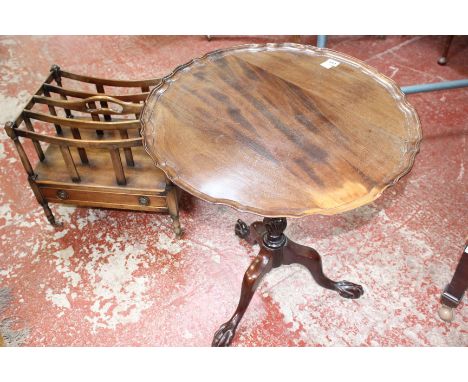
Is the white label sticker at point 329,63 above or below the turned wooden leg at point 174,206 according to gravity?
above

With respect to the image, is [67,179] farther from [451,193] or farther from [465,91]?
[465,91]

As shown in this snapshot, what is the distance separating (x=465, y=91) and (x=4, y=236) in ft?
10.7

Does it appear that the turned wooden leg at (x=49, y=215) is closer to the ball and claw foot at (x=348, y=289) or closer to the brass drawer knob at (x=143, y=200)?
the brass drawer knob at (x=143, y=200)

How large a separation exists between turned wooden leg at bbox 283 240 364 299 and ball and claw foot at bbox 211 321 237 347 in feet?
1.24

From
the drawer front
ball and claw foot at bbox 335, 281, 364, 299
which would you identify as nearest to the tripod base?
ball and claw foot at bbox 335, 281, 364, 299

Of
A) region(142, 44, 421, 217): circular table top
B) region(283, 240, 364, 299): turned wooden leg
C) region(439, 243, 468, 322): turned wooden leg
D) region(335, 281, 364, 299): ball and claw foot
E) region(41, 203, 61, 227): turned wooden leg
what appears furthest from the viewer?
region(41, 203, 61, 227): turned wooden leg

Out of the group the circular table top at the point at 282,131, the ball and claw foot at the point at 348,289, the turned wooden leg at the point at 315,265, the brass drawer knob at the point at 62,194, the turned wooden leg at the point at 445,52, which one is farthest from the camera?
the turned wooden leg at the point at 445,52

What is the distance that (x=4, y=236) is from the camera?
7.73ft

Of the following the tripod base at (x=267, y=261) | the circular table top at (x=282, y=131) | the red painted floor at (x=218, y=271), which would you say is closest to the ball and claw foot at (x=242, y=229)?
the red painted floor at (x=218, y=271)

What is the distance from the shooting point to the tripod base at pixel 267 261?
6.09 ft

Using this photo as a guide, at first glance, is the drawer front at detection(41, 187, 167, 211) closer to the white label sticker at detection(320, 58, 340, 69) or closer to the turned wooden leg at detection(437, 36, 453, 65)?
the white label sticker at detection(320, 58, 340, 69)

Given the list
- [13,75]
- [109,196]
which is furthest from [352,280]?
[13,75]

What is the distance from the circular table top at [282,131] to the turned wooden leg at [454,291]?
68 centimetres

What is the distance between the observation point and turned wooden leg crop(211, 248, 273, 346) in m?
1.86
